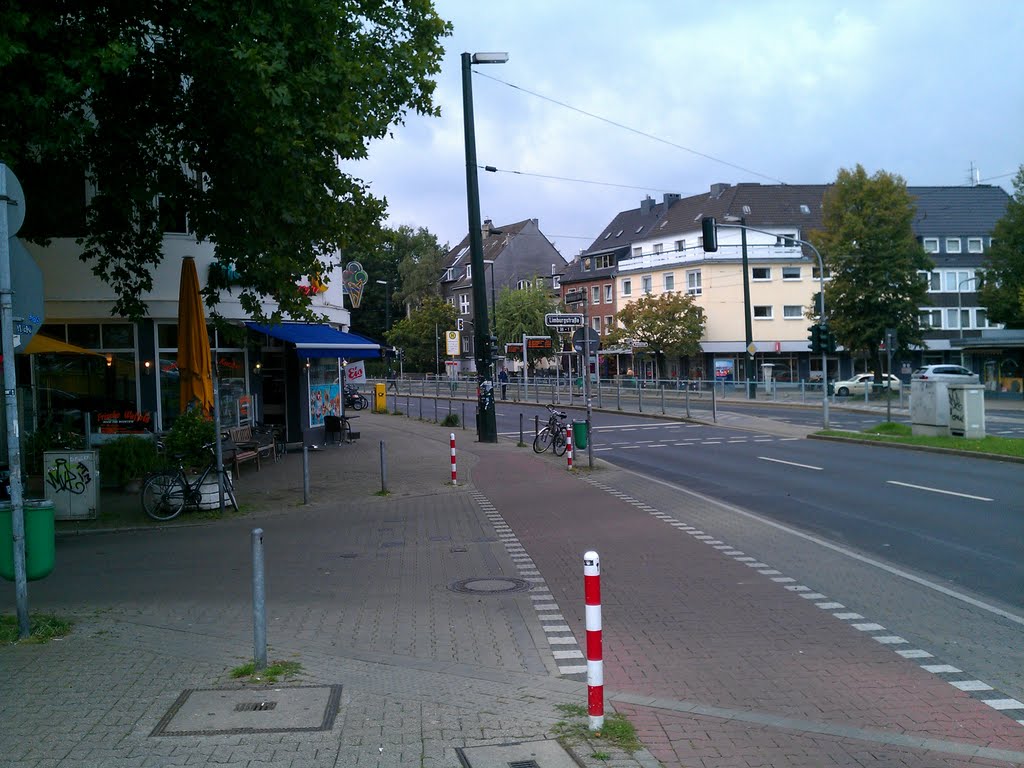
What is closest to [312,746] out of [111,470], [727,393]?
[111,470]

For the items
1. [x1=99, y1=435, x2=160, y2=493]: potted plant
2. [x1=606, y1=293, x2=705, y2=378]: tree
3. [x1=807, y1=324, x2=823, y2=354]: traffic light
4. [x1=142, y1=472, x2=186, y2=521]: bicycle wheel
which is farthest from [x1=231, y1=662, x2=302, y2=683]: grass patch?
[x1=606, y1=293, x2=705, y2=378]: tree

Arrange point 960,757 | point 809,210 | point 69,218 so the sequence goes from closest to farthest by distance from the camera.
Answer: point 960,757, point 69,218, point 809,210

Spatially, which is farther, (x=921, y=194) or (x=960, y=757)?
(x=921, y=194)

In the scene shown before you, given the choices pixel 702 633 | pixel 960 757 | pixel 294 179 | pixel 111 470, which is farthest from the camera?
pixel 111 470

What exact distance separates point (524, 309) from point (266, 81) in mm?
63316

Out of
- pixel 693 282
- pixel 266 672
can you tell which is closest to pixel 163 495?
pixel 266 672

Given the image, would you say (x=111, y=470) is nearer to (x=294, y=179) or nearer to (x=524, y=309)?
(x=294, y=179)

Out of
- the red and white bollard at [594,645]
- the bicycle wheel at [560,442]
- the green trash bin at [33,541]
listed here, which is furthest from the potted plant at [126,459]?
the red and white bollard at [594,645]

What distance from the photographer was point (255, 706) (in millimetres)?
5715

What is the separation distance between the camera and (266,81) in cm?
1121

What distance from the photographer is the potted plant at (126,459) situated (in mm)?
16734

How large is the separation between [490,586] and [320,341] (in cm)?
1476

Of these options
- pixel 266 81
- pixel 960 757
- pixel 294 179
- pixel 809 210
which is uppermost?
pixel 809 210

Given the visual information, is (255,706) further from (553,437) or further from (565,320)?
(553,437)
